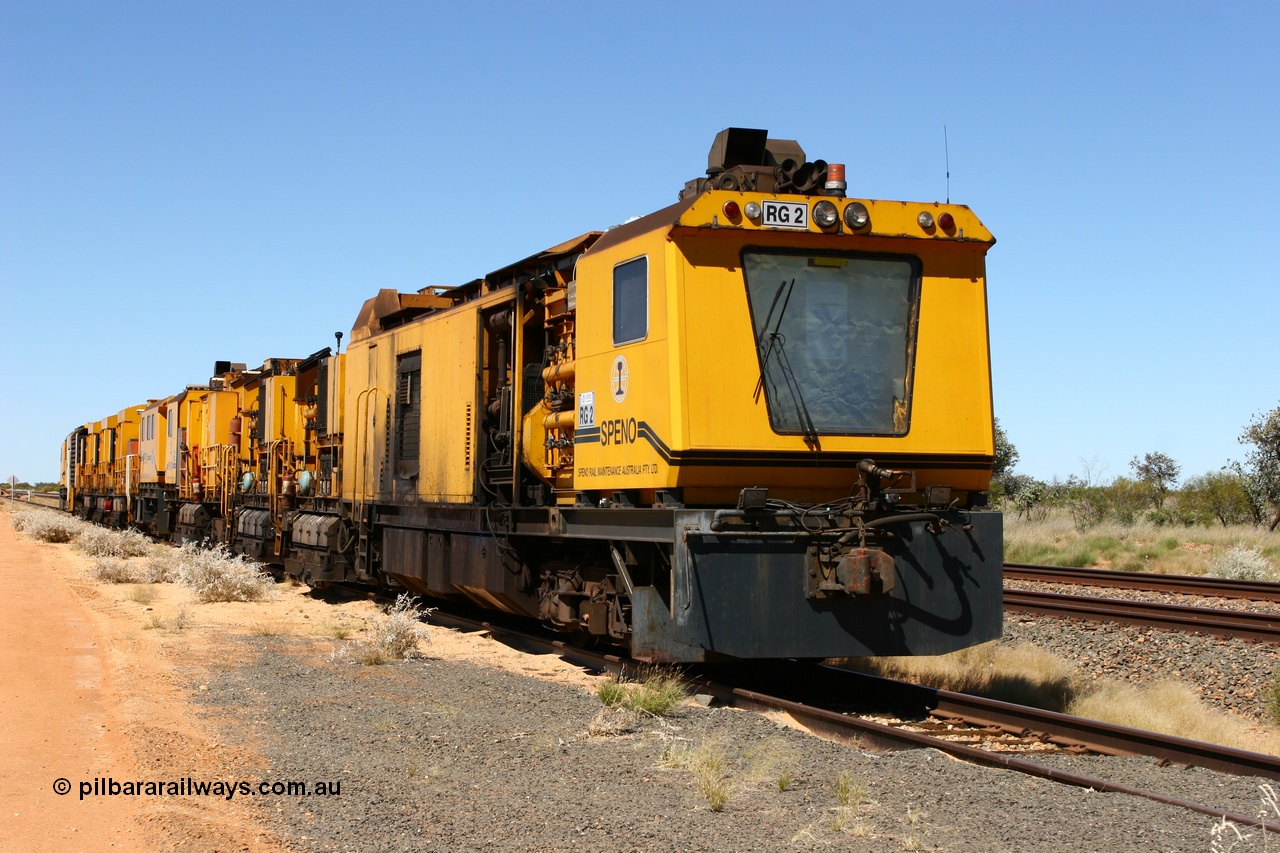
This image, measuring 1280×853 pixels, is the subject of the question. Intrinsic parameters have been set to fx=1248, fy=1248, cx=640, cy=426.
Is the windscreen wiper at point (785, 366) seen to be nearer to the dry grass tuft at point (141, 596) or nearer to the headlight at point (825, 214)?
the headlight at point (825, 214)

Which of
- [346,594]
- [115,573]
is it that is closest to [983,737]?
[346,594]

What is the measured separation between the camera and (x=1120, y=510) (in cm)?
3716

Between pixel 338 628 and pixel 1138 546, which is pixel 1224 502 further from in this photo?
pixel 338 628

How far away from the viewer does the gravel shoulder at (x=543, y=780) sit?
216 inches

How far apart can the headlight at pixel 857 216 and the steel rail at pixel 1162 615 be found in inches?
244

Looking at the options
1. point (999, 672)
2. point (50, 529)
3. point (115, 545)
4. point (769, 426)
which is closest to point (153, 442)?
point (50, 529)

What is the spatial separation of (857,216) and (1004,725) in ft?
11.7

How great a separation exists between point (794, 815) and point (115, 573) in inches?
661

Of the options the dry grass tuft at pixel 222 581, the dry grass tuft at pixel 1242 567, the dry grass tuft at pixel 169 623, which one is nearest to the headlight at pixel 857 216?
the dry grass tuft at pixel 169 623

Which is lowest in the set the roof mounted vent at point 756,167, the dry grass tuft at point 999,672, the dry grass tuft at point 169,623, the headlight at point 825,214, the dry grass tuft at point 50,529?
the dry grass tuft at point 999,672

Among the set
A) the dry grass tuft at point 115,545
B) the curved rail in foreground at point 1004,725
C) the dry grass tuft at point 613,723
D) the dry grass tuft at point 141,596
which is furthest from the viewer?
the dry grass tuft at point 115,545

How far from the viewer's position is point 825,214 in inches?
341

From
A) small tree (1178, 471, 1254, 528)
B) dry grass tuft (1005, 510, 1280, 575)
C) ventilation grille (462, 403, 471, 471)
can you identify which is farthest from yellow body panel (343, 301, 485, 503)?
small tree (1178, 471, 1254, 528)

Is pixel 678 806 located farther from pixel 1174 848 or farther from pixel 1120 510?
pixel 1120 510
